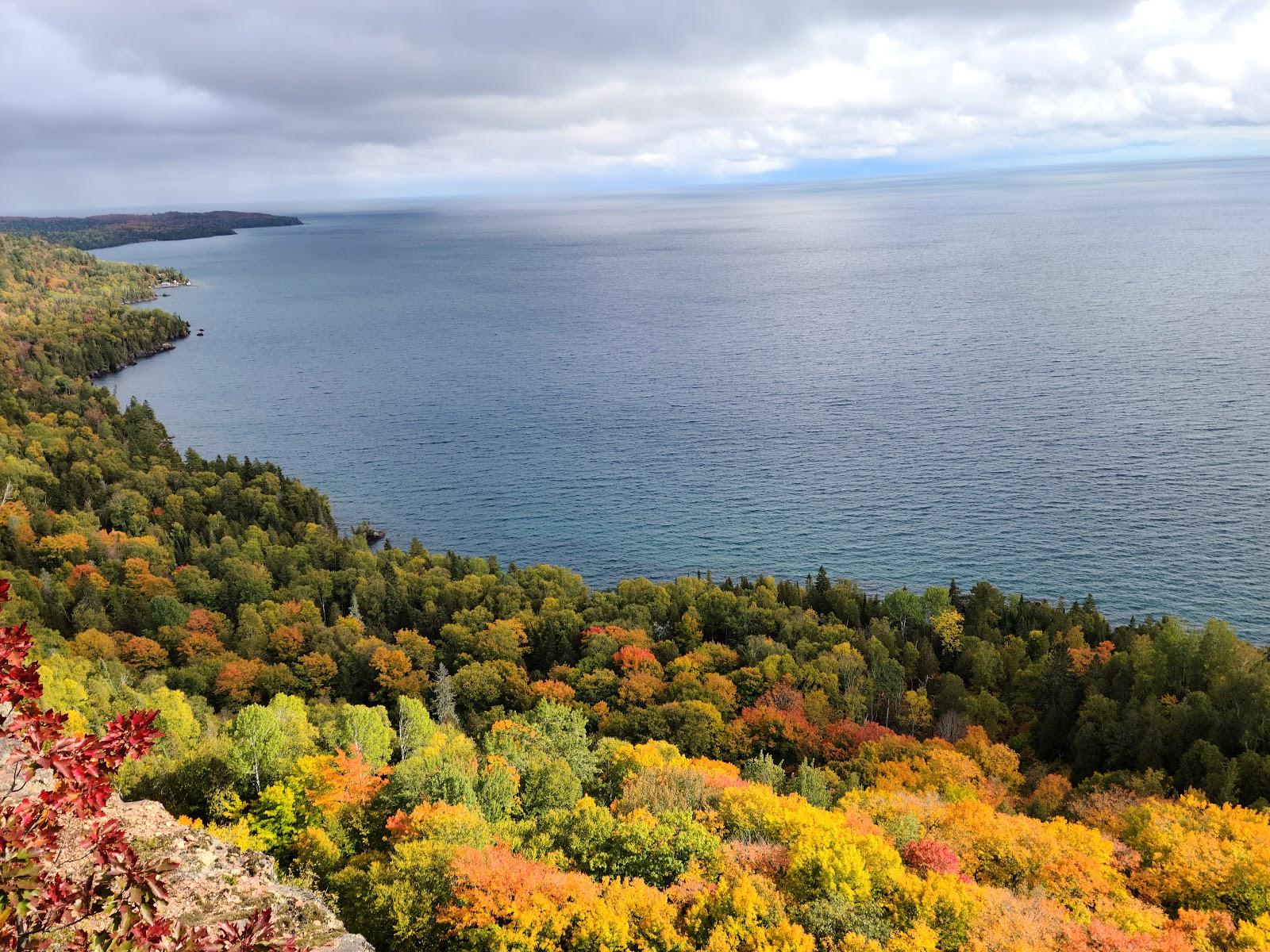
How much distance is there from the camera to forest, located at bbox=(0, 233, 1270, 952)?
112 ft

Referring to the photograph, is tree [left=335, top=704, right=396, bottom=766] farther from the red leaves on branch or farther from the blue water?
the blue water

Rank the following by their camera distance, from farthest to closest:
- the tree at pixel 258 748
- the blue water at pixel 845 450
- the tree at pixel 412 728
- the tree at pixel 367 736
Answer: the blue water at pixel 845 450 → the tree at pixel 412 728 → the tree at pixel 367 736 → the tree at pixel 258 748

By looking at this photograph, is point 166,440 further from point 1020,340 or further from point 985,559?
point 1020,340

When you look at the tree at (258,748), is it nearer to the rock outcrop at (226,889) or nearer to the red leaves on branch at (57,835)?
the rock outcrop at (226,889)

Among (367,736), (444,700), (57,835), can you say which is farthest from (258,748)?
(57,835)

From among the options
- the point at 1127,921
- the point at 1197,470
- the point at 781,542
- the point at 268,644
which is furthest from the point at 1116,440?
the point at 268,644

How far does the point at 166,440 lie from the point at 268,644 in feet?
282

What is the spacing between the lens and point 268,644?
8419 centimetres

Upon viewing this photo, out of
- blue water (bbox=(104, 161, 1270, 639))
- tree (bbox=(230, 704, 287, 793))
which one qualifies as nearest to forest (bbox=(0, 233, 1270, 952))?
tree (bbox=(230, 704, 287, 793))

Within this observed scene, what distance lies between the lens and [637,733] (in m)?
69.5

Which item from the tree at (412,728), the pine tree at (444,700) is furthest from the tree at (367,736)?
the pine tree at (444,700)

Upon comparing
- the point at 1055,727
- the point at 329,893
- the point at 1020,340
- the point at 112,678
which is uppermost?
the point at 1020,340

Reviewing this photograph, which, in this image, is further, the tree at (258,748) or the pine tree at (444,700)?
the pine tree at (444,700)

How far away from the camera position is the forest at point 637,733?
112ft
